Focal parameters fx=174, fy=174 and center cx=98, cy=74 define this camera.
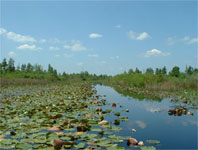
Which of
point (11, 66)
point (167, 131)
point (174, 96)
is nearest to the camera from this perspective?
point (167, 131)

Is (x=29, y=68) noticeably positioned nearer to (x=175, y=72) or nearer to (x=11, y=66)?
(x=11, y=66)

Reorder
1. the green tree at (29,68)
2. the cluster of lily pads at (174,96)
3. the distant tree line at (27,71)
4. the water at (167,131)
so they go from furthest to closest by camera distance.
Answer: the green tree at (29,68) < the distant tree line at (27,71) < the cluster of lily pads at (174,96) < the water at (167,131)

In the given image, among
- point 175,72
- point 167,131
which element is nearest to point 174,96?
point 167,131

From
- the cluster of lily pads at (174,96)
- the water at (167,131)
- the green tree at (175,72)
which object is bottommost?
the water at (167,131)

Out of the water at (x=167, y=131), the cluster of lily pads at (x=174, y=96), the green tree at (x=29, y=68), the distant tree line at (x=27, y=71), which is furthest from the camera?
the green tree at (x=29, y=68)

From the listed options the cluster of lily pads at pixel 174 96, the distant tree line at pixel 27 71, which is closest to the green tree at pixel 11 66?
the distant tree line at pixel 27 71

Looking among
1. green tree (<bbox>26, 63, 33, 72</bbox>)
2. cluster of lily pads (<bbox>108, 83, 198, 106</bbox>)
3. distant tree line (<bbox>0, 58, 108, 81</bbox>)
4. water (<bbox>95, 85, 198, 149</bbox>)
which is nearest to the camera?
water (<bbox>95, 85, 198, 149</bbox>)

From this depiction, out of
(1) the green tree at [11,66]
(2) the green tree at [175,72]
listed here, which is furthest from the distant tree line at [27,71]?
(2) the green tree at [175,72]

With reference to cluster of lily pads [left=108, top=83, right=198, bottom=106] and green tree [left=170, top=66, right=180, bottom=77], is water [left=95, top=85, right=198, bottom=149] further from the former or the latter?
green tree [left=170, top=66, right=180, bottom=77]

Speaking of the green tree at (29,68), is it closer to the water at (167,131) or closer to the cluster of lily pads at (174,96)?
the cluster of lily pads at (174,96)

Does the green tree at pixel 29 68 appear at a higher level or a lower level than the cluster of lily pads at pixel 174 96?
higher

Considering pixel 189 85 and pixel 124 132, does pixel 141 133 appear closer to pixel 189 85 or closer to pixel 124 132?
pixel 124 132

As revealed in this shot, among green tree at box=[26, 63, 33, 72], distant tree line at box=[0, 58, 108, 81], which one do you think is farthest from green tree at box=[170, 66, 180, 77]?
Answer: green tree at box=[26, 63, 33, 72]

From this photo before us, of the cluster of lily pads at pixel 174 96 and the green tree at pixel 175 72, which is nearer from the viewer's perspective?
the cluster of lily pads at pixel 174 96
